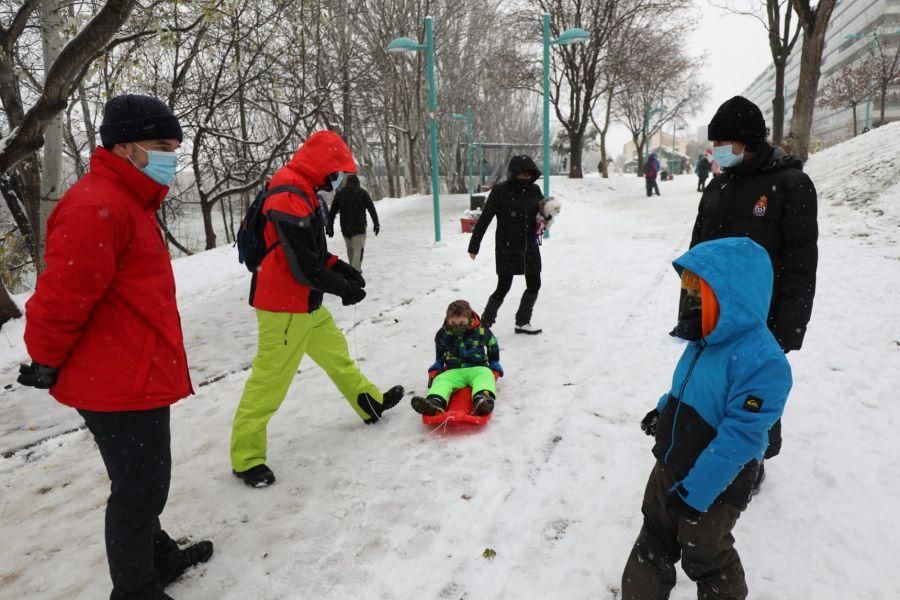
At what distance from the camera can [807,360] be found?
4738 mm

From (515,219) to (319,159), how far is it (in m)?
2.74

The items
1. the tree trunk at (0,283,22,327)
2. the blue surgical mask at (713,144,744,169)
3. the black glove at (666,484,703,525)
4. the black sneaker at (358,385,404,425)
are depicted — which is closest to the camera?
the black glove at (666,484,703,525)

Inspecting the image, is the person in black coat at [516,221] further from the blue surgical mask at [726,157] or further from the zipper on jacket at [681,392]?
the zipper on jacket at [681,392]

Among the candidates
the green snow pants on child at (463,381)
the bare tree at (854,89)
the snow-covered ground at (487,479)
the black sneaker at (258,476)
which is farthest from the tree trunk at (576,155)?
the black sneaker at (258,476)

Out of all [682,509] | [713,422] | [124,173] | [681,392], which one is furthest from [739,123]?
[124,173]

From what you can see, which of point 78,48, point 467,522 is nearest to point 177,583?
point 467,522

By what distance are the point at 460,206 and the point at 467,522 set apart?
56.7ft

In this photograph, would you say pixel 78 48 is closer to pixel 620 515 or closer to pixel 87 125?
pixel 620 515

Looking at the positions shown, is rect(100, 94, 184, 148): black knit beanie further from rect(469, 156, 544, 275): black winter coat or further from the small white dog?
the small white dog

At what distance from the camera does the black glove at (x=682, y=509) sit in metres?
1.90

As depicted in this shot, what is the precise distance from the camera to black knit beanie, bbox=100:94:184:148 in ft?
6.89

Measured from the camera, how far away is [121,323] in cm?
210

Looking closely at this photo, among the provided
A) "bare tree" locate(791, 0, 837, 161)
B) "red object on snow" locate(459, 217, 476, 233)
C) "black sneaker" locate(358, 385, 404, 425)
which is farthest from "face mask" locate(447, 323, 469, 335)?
"bare tree" locate(791, 0, 837, 161)

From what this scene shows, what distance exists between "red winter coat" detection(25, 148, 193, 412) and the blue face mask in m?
0.04
